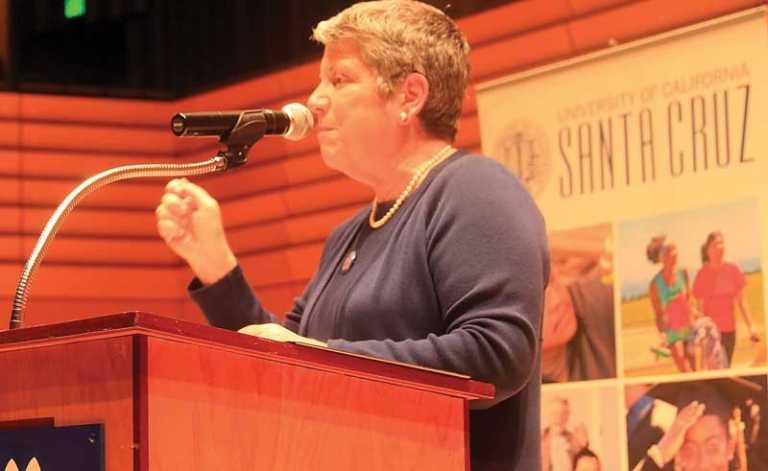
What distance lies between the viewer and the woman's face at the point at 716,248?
11.2 ft

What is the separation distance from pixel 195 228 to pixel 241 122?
10.9 inches

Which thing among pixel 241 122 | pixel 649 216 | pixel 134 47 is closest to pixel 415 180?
pixel 241 122

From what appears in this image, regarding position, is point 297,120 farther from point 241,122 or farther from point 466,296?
point 466,296

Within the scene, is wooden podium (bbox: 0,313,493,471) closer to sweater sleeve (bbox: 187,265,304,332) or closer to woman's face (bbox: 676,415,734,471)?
sweater sleeve (bbox: 187,265,304,332)

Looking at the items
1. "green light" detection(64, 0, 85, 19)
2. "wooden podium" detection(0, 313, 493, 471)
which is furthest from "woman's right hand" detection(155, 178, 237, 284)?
"green light" detection(64, 0, 85, 19)

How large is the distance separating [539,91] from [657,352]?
94 centimetres

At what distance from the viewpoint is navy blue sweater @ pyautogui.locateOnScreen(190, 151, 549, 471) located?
1.80m

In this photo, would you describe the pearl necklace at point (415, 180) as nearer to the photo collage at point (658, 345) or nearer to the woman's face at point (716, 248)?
the photo collage at point (658, 345)

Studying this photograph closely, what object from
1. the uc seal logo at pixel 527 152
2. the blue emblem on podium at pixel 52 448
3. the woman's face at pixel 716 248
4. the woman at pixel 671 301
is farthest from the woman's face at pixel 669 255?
the blue emblem on podium at pixel 52 448

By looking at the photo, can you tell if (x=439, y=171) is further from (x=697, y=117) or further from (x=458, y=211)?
(x=697, y=117)

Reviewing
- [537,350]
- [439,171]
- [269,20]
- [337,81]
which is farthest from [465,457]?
[269,20]

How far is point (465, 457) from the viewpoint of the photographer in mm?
1722

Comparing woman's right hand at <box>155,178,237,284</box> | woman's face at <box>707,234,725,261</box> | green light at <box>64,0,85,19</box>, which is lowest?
woman's right hand at <box>155,178,237,284</box>

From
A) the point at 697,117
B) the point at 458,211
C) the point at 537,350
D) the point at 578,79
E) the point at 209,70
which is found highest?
the point at 209,70
